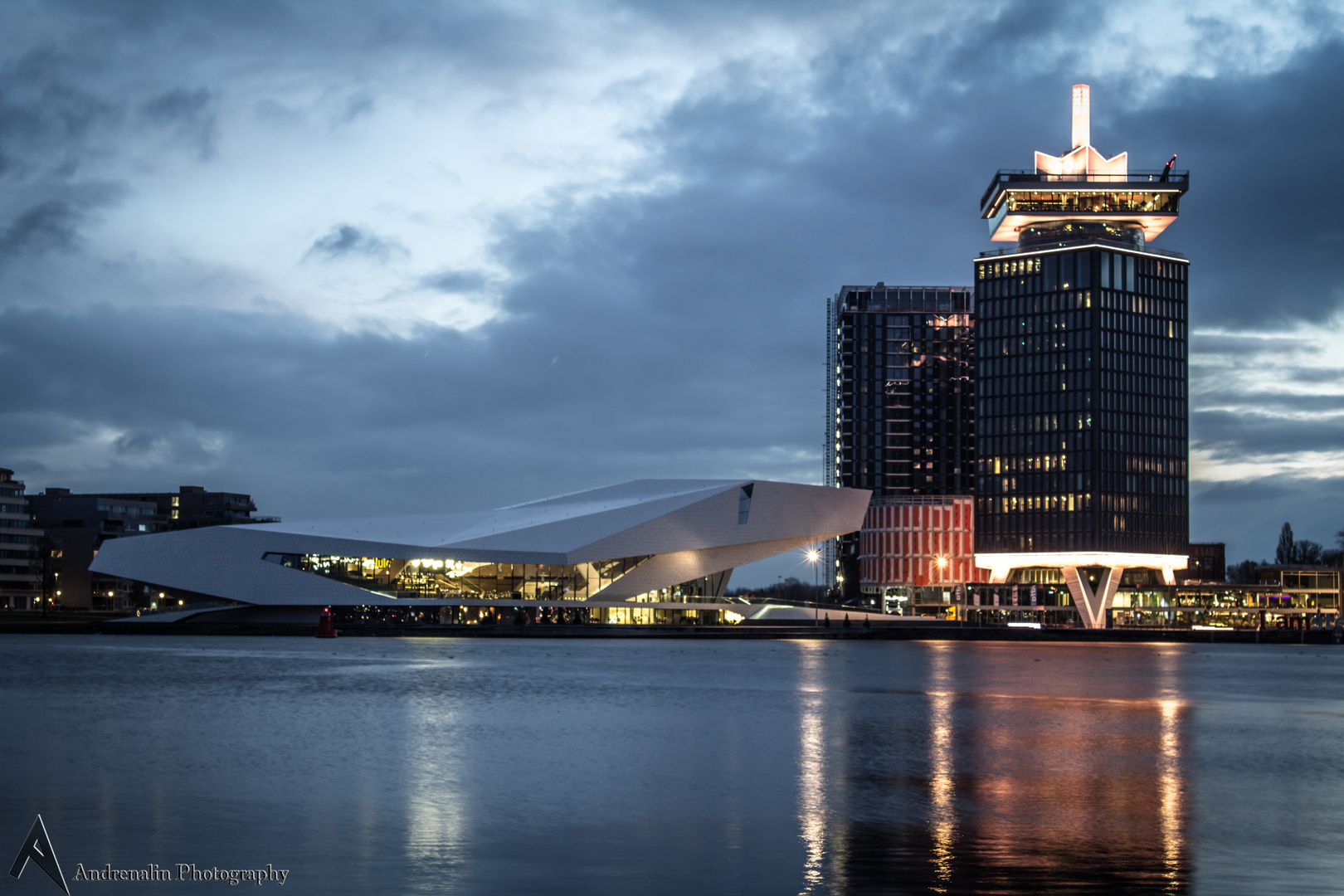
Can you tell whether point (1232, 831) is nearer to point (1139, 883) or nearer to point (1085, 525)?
point (1139, 883)

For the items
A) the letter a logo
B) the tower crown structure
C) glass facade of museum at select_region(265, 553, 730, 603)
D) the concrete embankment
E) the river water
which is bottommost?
the concrete embankment

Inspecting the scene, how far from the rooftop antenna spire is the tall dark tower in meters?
2.33

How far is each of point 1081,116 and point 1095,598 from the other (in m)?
47.0

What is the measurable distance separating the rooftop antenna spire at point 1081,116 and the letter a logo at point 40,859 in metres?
126

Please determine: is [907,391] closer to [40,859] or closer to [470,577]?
[470,577]

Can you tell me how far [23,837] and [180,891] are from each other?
13.1 feet

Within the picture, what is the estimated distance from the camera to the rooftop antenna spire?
127 meters

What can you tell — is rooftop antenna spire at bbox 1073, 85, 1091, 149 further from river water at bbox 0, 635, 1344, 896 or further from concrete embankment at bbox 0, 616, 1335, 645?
river water at bbox 0, 635, 1344, 896

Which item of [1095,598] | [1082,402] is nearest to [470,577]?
[1082,402]

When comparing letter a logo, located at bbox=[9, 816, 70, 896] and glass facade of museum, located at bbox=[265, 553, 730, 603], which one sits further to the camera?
glass facade of museum, located at bbox=[265, 553, 730, 603]

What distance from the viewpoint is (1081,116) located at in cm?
12769

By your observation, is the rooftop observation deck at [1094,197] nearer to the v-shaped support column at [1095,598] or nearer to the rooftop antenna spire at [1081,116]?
the rooftop antenna spire at [1081,116]

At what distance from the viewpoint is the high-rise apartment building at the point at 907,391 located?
154125 mm

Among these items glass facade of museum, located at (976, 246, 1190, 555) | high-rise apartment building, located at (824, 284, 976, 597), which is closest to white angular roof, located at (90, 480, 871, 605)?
glass facade of museum, located at (976, 246, 1190, 555)
